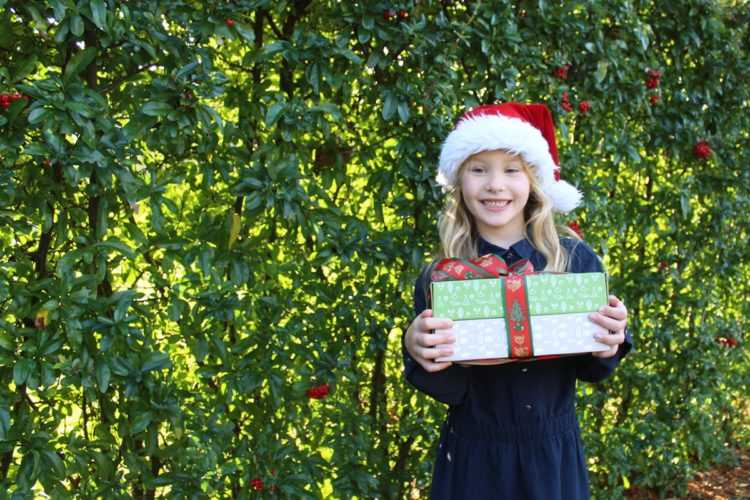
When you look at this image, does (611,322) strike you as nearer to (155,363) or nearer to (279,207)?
(279,207)

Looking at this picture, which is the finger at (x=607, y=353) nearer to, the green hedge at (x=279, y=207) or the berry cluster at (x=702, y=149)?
the green hedge at (x=279, y=207)

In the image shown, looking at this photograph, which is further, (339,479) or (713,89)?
(713,89)

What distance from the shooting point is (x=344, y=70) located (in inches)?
88.5

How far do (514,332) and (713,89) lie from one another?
2.23 meters

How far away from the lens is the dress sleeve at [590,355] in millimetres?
1722

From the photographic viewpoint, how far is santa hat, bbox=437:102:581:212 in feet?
5.86

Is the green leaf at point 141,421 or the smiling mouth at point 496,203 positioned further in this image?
the green leaf at point 141,421

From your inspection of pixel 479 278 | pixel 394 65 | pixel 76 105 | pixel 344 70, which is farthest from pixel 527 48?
pixel 76 105

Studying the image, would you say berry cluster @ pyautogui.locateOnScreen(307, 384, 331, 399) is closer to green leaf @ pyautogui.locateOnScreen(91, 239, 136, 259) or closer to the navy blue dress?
the navy blue dress

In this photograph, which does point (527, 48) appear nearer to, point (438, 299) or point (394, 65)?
point (394, 65)

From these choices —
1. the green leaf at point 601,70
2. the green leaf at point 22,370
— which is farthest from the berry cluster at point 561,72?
the green leaf at point 22,370

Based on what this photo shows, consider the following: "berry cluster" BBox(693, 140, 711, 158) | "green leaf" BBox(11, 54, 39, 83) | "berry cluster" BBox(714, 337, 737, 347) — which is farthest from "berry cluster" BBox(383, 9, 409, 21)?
"berry cluster" BBox(714, 337, 737, 347)

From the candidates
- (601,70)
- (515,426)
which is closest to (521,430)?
(515,426)

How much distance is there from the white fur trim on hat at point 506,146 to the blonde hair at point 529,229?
0.07ft
